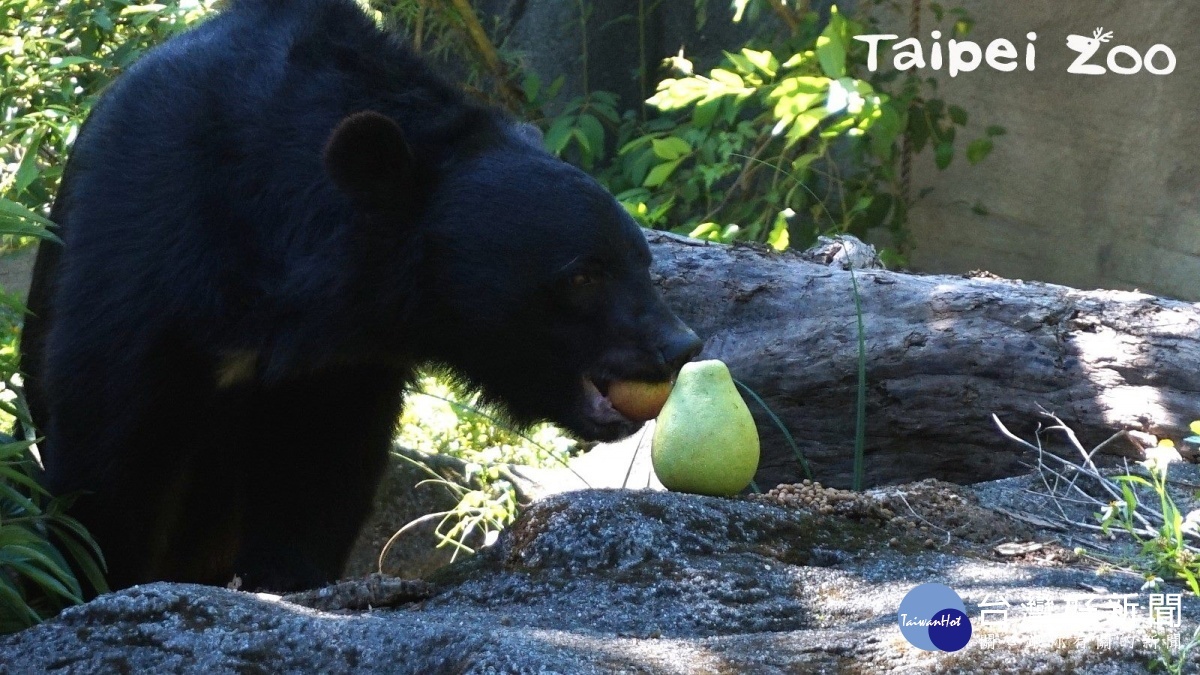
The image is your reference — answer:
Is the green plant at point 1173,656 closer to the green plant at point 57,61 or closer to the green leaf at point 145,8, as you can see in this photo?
the green plant at point 57,61

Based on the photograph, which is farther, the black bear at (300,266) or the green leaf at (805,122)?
the green leaf at (805,122)

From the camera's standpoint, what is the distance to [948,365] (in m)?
3.65

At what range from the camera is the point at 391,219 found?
2863 millimetres

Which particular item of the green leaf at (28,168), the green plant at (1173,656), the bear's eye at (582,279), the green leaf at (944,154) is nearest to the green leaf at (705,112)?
the green leaf at (944,154)

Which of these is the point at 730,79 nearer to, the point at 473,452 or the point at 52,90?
the point at 473,452

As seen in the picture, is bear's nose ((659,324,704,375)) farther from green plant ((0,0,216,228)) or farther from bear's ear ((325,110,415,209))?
green plant ((0,0,216,228))

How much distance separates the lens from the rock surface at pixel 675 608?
1737mm

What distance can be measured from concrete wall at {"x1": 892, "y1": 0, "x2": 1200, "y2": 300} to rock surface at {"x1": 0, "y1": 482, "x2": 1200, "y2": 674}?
4.04 meters

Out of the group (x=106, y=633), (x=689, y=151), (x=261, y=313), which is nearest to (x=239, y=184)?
(x=261, y=313)

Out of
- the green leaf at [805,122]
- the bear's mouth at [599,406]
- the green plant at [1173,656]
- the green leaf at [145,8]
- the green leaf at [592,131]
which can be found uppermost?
the green leaf at [145,8]

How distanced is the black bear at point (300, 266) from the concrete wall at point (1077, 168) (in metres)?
4.45

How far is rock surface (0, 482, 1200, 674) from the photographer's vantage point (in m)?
1.74

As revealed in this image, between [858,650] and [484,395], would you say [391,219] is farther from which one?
[858,650]

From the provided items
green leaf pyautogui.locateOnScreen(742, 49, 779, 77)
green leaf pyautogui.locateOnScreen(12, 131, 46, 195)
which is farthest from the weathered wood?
green leaf pyautogui.locateOnScreen(12, 131, 46, 195)
